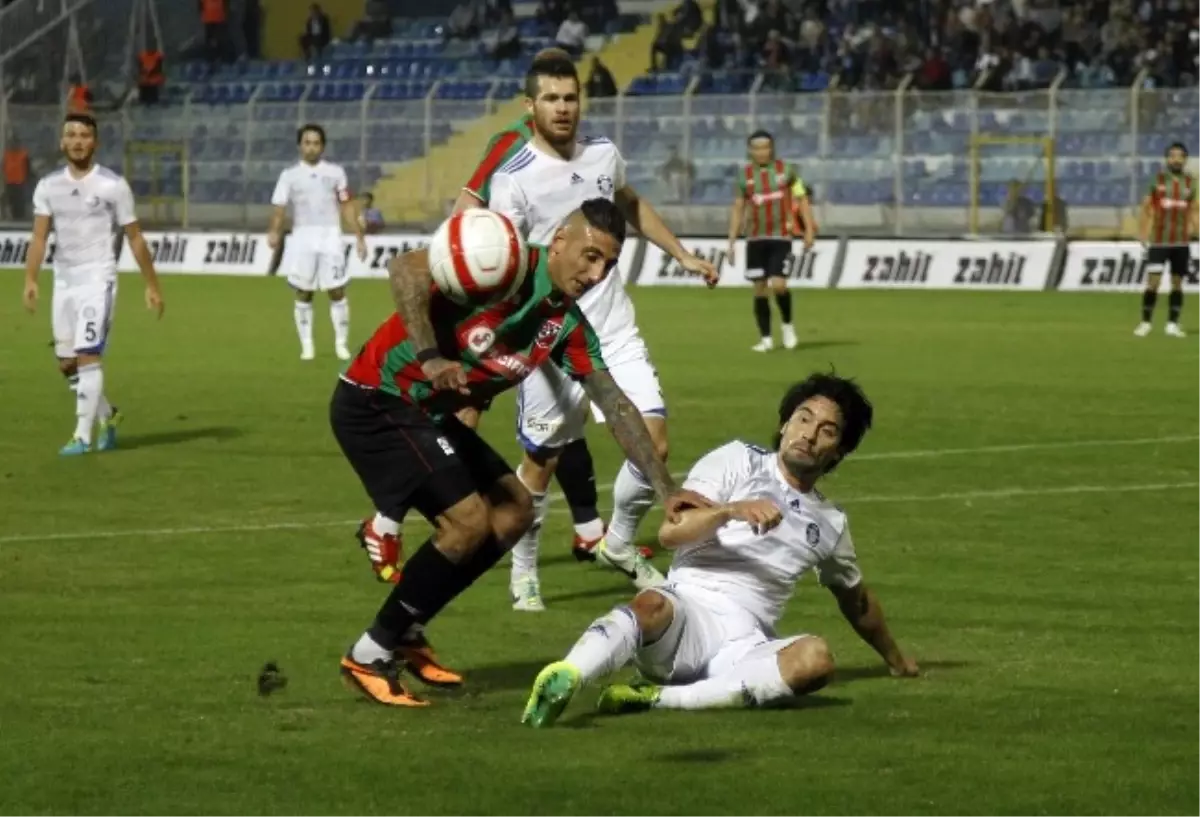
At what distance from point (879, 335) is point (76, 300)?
13489mm

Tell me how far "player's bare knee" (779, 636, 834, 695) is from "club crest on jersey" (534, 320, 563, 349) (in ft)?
4.51

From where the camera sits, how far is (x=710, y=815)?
7266 mm

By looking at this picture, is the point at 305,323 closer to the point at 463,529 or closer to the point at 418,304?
the point at 463,529

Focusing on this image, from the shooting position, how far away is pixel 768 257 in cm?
2938

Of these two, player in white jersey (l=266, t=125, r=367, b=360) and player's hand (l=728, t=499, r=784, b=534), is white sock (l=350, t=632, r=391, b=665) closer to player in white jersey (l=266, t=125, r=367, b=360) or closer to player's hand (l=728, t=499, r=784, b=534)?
player's hand (l=728, t=499, r=784, b=534)

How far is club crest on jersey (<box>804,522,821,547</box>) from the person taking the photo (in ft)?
29.7

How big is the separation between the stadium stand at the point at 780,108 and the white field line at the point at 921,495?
21.7 meters

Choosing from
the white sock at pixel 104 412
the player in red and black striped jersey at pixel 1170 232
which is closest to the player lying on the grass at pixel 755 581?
the white sock at pixel 104 412

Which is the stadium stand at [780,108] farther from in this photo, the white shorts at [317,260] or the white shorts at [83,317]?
the white shorts at [83,317]

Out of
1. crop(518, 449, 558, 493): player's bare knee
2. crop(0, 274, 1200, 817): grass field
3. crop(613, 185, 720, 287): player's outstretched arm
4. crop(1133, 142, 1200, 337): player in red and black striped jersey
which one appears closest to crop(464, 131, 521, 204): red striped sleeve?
crop(613, 185, 720, 287): player's outstretched arm

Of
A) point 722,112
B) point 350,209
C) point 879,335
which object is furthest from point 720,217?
point 350,209

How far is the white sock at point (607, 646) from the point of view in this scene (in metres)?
8.26

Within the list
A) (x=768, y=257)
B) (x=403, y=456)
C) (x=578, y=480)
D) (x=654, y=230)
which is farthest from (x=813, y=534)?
(x=768, y=257)

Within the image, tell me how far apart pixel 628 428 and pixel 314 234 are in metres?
18.8
